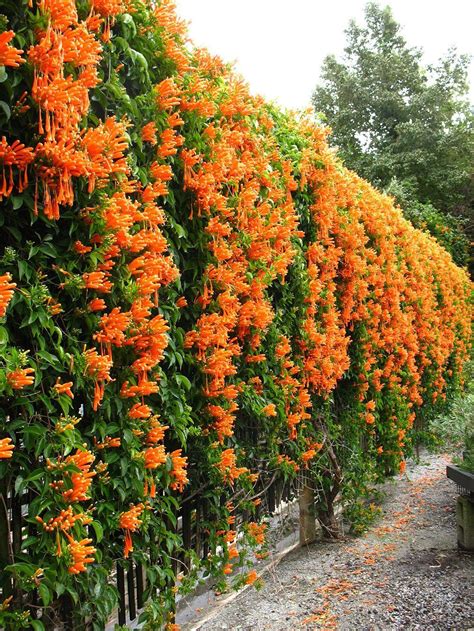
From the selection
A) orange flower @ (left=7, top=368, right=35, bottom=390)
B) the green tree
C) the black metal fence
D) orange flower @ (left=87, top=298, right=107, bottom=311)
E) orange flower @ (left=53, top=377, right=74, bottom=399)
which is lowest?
the black metal fence

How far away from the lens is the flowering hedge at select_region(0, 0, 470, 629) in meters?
1.84

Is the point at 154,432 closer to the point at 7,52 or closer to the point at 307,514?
the point at 7,52

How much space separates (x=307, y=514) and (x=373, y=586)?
96cm

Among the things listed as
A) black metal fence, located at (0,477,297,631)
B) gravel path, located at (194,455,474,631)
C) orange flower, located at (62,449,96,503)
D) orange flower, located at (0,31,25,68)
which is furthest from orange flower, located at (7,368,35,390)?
gravel path, located at (194,455,474,631)

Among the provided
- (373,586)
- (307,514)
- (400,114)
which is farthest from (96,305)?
(400,114)

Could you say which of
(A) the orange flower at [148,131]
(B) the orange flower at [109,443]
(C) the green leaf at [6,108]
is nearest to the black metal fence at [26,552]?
(B) the orange flower at [109,443]

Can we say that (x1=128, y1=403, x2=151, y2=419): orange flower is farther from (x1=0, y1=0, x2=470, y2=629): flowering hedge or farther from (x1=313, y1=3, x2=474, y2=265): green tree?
(x1=313, y1=3, x2=474, y2=265): green tree

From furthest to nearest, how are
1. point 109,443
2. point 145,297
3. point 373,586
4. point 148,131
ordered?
1. point 373,586
2. point 148,131
3. point 145,297
4. point 109,443

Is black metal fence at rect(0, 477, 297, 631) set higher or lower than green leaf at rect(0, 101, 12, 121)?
lower

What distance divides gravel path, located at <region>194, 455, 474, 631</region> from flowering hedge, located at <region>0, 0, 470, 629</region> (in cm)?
46

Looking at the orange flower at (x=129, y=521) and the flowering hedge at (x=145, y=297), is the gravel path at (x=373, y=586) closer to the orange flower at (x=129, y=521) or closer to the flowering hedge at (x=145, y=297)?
the flowering hedge at (x=145, y=297)

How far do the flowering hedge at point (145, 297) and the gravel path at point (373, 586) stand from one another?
1.50ft

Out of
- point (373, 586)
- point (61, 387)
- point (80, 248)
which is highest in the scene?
point (80, 248)

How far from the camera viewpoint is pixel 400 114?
21781mm
